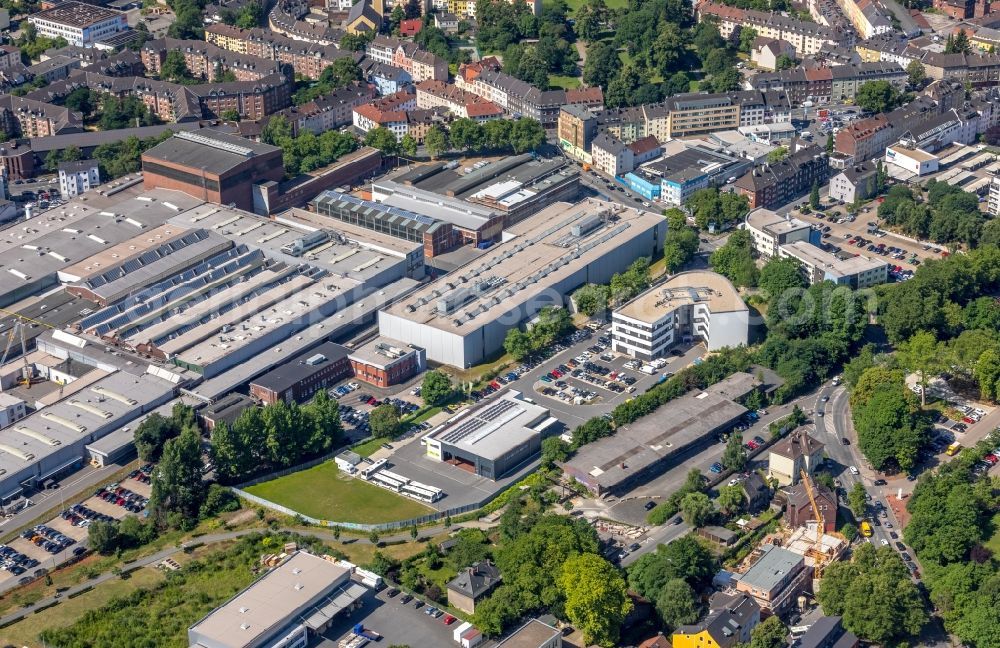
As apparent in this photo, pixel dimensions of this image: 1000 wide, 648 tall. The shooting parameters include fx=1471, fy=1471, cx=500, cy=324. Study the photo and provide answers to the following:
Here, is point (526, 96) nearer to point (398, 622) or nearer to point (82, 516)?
point (82, 516)

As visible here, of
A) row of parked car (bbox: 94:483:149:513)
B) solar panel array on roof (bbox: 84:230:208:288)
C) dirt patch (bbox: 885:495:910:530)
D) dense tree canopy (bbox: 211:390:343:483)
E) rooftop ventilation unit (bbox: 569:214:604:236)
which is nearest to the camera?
dirt patch (bbox: 885:495:910:530)

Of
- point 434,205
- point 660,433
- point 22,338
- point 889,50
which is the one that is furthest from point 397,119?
point 660,433

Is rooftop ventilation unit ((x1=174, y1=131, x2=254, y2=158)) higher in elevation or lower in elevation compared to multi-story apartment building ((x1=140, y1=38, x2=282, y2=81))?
higher

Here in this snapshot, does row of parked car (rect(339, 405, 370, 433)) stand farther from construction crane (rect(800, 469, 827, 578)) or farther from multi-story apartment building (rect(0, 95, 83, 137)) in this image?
multi-story apartment building (rect(0, 95, 83, 137))

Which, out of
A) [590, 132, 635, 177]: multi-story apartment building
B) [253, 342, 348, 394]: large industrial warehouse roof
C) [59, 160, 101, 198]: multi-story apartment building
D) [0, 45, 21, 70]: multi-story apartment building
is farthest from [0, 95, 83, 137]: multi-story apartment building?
[253, 342, 348, 394]: large industrial warehouse roof

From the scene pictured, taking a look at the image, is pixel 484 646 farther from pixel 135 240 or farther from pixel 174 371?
pixel 135 240

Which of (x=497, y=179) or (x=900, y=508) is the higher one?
(x=497, y=179)
